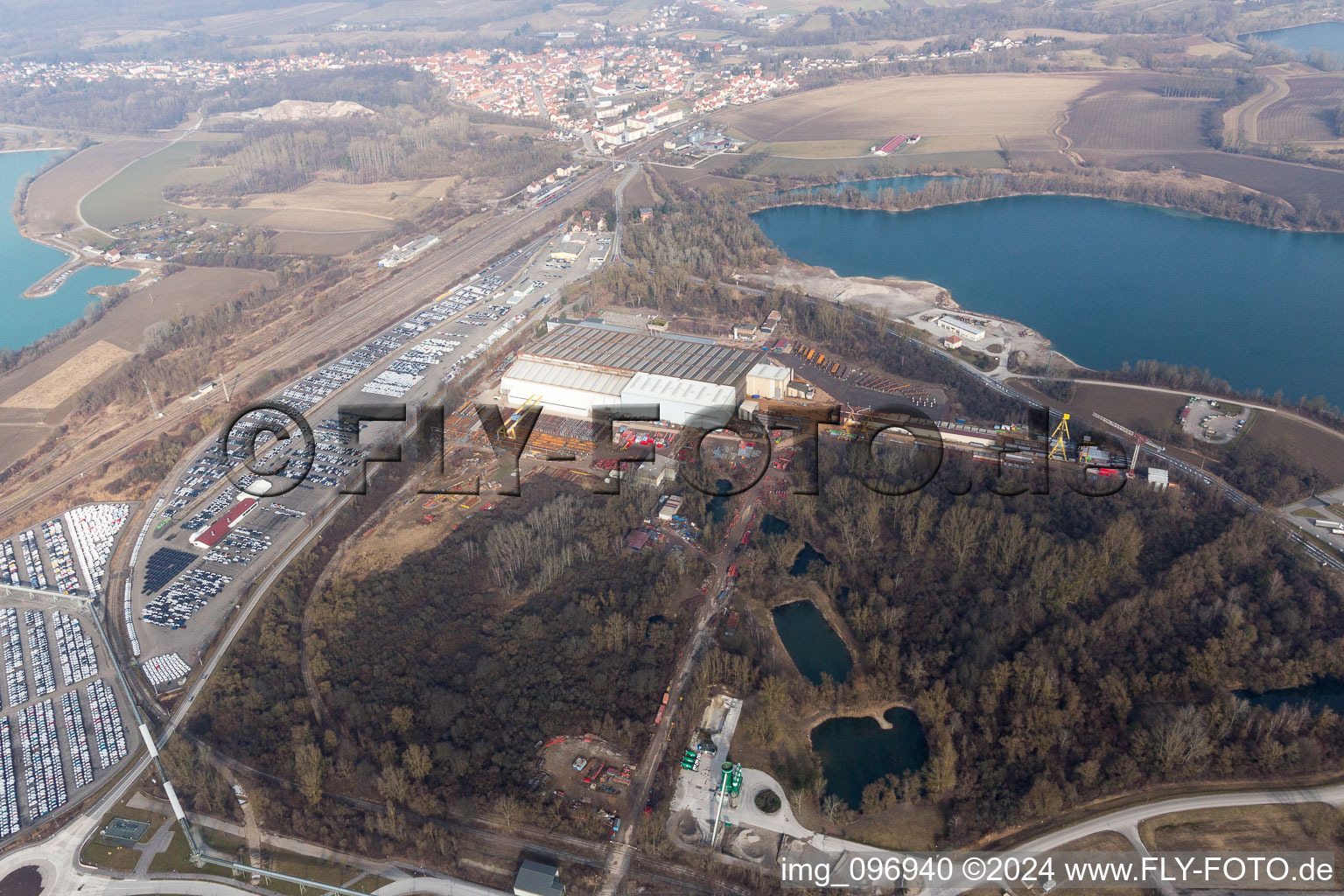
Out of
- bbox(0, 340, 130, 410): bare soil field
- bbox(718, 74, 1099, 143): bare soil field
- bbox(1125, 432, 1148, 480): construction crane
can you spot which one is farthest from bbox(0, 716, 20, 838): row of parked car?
bbox(718, 74, 1099, 143): bare soil field

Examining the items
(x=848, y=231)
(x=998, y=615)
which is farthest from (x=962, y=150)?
(x=998, y=615)

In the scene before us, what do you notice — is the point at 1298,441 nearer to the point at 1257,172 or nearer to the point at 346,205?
the point at 1257,172

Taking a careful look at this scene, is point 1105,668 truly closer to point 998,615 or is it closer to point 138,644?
point 998,615

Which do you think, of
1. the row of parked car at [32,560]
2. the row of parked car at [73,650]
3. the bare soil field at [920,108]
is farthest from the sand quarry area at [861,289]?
the row of parked car at [73,650]

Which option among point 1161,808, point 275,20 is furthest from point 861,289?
point 275,20

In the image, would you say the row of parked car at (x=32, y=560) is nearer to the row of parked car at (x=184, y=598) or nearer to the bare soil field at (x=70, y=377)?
the row of parked car at (x=184, y=598)

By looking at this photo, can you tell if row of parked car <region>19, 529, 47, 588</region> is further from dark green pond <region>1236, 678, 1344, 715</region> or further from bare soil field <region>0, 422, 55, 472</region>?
dark green pond <region>1236, 678, 1344, 715</region>
